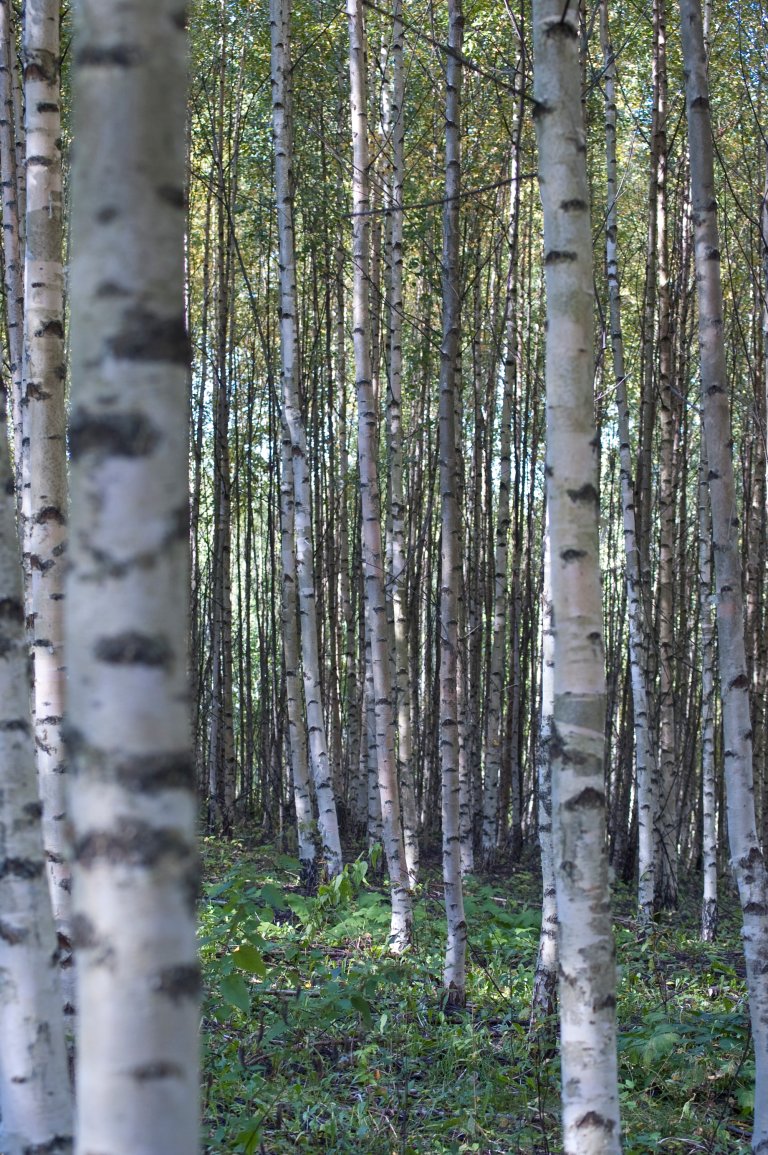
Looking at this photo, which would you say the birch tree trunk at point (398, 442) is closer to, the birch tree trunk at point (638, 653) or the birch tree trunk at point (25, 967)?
the birch tree trunk at point (638, 653)

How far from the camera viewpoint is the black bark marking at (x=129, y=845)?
99 cm

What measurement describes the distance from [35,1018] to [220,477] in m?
8.03

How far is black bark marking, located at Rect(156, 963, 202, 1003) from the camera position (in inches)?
38.9

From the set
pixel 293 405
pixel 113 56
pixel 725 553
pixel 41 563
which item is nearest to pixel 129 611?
pixel 113 56

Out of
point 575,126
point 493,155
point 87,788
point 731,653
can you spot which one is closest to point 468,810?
point 731,653

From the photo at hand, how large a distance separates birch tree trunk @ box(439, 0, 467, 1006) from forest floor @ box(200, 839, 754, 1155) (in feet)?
1.12

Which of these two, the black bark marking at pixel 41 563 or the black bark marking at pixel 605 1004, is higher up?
the black bark marking at pixel 41 563

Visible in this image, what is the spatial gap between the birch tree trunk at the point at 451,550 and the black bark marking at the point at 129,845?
3.47 metres

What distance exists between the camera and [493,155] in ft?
32.9

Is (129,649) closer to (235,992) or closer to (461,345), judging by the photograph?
(235,992)

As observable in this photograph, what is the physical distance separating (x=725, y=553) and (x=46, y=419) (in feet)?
6.98

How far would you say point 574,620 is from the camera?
206 centimetres

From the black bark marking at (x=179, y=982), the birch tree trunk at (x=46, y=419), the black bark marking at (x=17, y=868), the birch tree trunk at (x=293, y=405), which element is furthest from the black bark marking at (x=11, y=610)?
the birch tree trunk at (x=293, y=405)

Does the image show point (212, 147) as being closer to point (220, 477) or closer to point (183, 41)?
point (220, 477)
